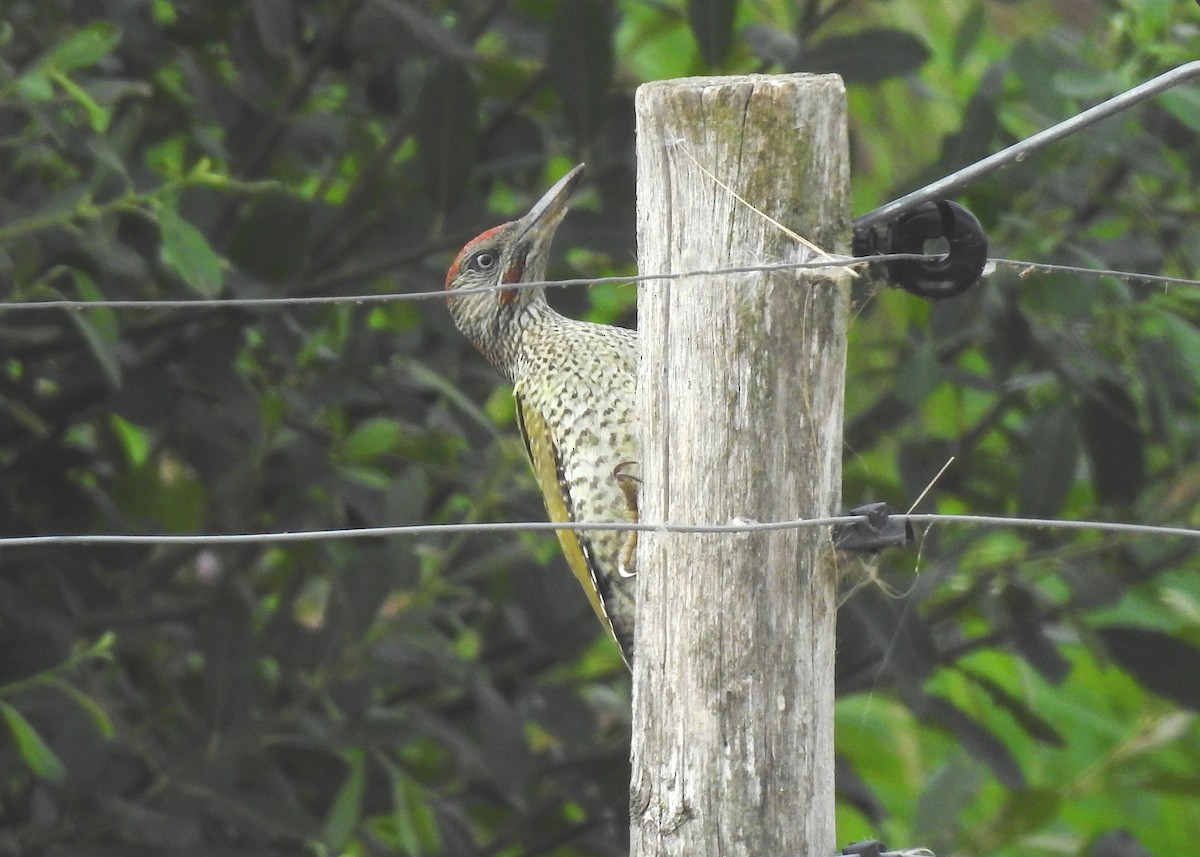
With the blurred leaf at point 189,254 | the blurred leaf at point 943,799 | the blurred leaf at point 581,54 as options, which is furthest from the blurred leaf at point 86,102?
the blurred leaf at point 943,799

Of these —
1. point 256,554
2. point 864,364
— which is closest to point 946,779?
point 864,364

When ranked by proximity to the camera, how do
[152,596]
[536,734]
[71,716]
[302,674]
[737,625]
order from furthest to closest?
[536,734] < [152,596] < [302,674] < [71,716] < [737,625]

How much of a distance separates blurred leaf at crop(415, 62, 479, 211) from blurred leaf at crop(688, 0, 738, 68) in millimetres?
599

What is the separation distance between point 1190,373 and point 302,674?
98.2 inches

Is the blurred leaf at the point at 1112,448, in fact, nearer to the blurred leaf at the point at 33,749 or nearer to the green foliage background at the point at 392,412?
the green foliage background at the point at 392,412

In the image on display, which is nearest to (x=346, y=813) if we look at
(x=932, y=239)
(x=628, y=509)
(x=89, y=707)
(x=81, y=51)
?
(x=89, y=707)

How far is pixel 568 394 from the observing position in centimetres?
337

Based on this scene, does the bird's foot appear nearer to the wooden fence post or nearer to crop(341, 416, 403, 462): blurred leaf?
crop(341, 416, 403, 462): blurred leaf

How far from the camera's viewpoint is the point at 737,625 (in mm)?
2055

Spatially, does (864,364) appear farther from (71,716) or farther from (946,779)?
(71,716)

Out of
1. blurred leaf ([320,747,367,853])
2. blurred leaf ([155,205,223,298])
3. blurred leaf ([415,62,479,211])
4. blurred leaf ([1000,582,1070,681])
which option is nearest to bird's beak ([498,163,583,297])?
blurred leaf ([415,62,479,211])

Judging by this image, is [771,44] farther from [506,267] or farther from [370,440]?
[370,440]

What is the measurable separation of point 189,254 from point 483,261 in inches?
30.1

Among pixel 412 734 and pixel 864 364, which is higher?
pixel 864 364
